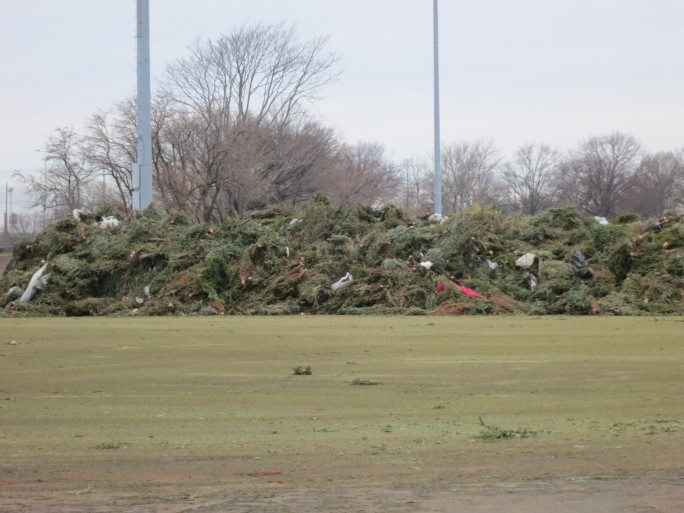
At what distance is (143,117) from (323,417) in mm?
30442

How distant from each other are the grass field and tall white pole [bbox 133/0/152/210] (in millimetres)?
21586

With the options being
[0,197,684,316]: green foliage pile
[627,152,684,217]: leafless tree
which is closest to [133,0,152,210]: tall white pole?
[0,197,684,316]: green foliage pile

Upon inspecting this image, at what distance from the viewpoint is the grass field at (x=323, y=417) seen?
6.73 metres

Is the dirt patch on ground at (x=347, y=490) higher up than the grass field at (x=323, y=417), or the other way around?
the grass field at (x=323, y=417)

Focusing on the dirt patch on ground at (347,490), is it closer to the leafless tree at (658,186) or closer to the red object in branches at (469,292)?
the red object in branches at (469,292)

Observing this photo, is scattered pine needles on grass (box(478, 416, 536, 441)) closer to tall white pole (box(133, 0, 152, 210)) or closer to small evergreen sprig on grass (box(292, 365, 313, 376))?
small evergreen sprig on grass (box(292, 365, 313, 376))

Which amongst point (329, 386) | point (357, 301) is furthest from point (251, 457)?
point (357, 301)

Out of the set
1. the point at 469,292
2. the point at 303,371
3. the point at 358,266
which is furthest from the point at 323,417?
the point at 358,266

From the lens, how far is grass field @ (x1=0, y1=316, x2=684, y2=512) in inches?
265

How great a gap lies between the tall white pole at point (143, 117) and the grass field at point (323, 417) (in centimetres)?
2159

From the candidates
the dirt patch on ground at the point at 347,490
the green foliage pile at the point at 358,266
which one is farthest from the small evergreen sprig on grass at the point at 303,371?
the green foliage pile at the point at 358,266

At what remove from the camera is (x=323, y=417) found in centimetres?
916

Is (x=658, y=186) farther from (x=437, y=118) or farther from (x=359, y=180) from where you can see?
(x=437, y=118)

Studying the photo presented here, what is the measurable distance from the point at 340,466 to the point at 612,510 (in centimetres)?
202
